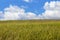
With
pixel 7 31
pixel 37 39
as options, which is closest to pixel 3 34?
pixel 7 31

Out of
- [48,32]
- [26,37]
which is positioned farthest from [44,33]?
[26,37]

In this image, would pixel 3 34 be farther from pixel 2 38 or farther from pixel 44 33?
pixel 44 33

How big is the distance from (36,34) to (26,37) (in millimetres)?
485

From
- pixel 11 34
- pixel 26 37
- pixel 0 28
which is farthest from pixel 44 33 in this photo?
pixel 0 28

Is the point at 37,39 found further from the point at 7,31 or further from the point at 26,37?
the point at 7,31

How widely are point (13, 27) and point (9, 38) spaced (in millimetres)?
1119

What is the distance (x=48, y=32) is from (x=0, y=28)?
2572 millimetres

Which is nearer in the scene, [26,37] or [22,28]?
[26,37]

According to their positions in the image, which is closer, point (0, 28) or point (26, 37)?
point (26, 37)

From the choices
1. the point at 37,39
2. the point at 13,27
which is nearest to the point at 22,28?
the point at 13,27

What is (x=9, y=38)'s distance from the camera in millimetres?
10344

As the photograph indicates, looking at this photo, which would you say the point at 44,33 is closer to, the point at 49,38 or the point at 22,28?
the point at 49,38

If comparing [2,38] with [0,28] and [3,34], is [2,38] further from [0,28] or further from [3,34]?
[0,28]

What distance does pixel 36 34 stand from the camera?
1023cm
